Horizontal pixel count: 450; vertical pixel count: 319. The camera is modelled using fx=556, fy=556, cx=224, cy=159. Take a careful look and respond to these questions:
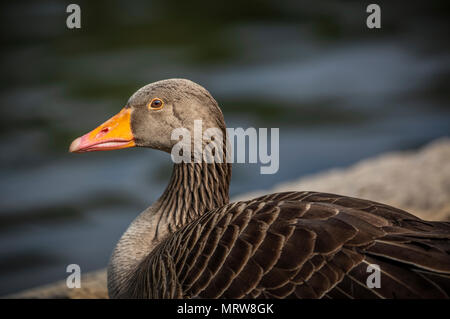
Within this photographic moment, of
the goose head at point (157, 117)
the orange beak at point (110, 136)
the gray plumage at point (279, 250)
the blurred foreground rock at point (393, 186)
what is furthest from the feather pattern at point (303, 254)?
the blurred foreground rock at point (393, 186)

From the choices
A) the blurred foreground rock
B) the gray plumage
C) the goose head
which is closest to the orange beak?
the goose head

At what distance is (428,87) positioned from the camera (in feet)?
39.8

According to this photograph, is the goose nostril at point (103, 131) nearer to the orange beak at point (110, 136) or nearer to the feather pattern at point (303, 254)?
the orange beak at point (110, 136)

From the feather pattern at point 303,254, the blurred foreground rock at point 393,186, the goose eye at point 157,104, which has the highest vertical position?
the goose eye at point 157,104

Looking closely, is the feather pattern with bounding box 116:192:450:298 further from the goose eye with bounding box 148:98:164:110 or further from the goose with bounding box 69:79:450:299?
the goose eye with bounding box 148:98:164:110

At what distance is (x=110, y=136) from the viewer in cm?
432

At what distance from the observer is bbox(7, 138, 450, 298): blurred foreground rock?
17.9 feet

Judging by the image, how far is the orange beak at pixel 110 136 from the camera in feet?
14.0

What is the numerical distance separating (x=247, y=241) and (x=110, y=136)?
5.10ft

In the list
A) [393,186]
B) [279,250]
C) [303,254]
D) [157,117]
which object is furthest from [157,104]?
[393,186]

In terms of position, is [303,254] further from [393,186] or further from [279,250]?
[393,186]

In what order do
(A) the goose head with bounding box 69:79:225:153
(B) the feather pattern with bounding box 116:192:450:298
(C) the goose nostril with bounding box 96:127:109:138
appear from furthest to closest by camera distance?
(C) the goose nostril with bounding box 96:127:109:138 < (A) the goose head with bounding box 69:79:225:153 < (B) the feather pattern with bounding box 116:192:450:298

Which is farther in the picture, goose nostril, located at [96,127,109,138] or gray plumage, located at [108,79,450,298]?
goose nostril, located at [96,127,109,138]

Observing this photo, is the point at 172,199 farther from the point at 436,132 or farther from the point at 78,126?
the point at 436,132
